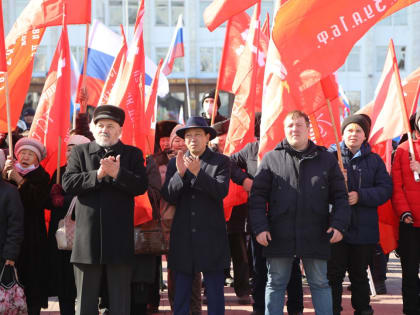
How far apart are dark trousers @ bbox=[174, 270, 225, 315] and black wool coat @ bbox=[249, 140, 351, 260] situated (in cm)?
51

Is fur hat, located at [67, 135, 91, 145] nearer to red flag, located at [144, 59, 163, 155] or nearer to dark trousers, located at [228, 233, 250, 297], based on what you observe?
red flag, located at [144, 59, 163, 155]

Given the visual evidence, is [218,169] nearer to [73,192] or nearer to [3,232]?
[73,192]

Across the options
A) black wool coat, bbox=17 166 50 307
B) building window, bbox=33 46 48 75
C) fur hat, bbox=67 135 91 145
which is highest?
Result: building window, bbox=33 46 48 75

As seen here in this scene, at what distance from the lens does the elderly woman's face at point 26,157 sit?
5988mm

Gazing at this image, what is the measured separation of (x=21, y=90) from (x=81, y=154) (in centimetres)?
191

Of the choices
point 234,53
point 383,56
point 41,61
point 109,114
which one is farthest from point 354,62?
point 109,114

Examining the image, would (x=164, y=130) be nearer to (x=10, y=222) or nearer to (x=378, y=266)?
(x=10, y=222)

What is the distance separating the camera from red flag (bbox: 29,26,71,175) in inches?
261

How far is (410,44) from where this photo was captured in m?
37.0

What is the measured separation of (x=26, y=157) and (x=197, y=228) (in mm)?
1675

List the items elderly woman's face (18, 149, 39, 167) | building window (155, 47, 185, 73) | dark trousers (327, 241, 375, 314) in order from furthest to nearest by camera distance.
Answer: building window (155, 47, 185, 73), dark trousers (327, 241, 375, 314), elderly woman's face (18, 149, 39, 167)

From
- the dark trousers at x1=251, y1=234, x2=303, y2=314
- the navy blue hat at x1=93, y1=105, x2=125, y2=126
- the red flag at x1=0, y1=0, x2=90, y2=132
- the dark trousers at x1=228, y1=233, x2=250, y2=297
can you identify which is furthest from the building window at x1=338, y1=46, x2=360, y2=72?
the navy blue hat at x1=93, y1=105, x2=125, y2=126

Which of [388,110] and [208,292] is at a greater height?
[388,110]

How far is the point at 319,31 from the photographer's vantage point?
19.1ft
